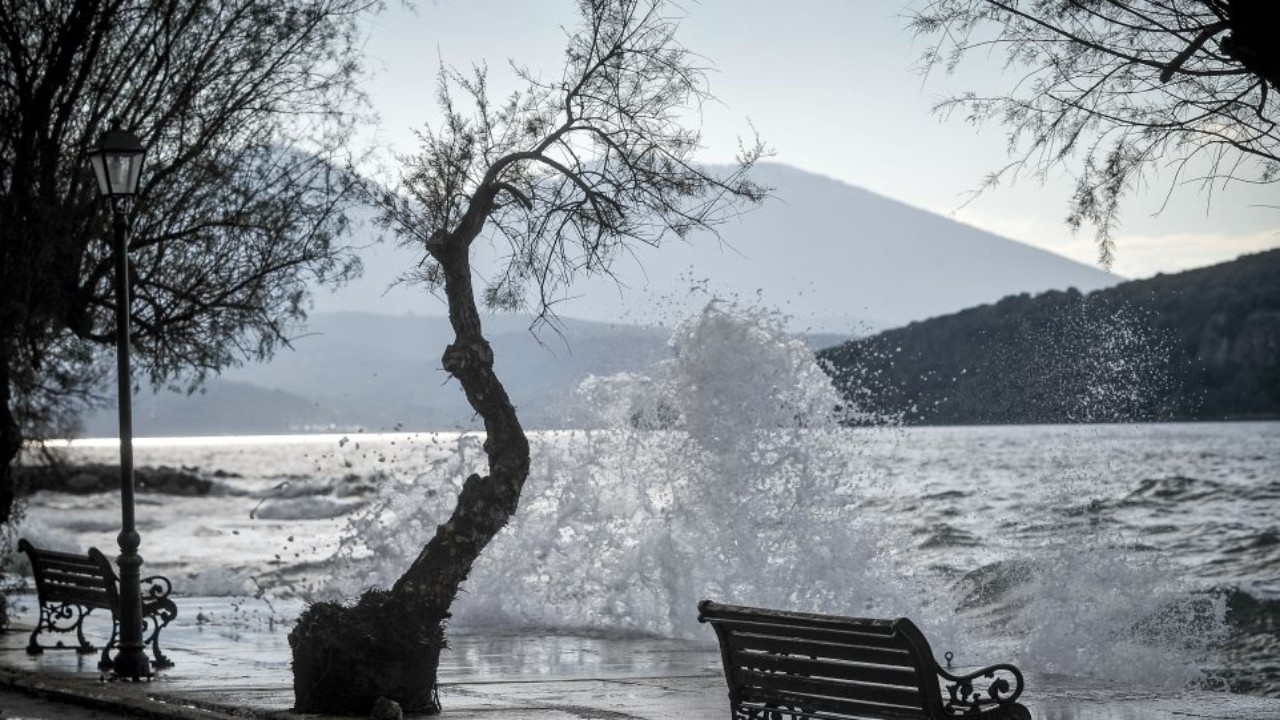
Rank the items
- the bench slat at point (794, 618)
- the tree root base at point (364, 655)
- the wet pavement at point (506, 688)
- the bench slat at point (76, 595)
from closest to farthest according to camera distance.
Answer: the bench slat at point (794, 618) → the tree root base at point (364, 655) → the wet pavement at point (506, 688) → the bench slat at point (76, 595)

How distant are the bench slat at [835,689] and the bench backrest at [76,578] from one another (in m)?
6.56

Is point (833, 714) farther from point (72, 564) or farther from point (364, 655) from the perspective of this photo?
point (72, 564)

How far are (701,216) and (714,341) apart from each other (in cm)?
1019

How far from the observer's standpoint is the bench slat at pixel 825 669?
22.3 ft

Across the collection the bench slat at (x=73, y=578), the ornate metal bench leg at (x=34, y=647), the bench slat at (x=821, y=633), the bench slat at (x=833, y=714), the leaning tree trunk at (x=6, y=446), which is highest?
the leaning tree trunk at (x=6, y=446)

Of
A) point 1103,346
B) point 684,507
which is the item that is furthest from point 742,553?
point 1103,346

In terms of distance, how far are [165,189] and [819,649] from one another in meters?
9.30

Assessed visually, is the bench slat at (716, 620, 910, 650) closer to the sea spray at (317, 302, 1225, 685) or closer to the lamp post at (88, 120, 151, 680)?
the lamp post at (88, 120, 151, 680)

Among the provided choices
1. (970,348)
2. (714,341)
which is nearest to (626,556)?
(714,341)

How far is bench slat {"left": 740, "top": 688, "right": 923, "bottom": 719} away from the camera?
690cm

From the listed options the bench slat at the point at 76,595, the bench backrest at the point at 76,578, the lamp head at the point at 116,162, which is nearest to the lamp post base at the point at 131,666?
the bench backrest at the point at 76,578

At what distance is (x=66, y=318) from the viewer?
14.0 metres

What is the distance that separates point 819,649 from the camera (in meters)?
7.03

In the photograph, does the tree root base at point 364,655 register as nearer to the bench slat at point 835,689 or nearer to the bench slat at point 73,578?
the bench slat at point 835,689
